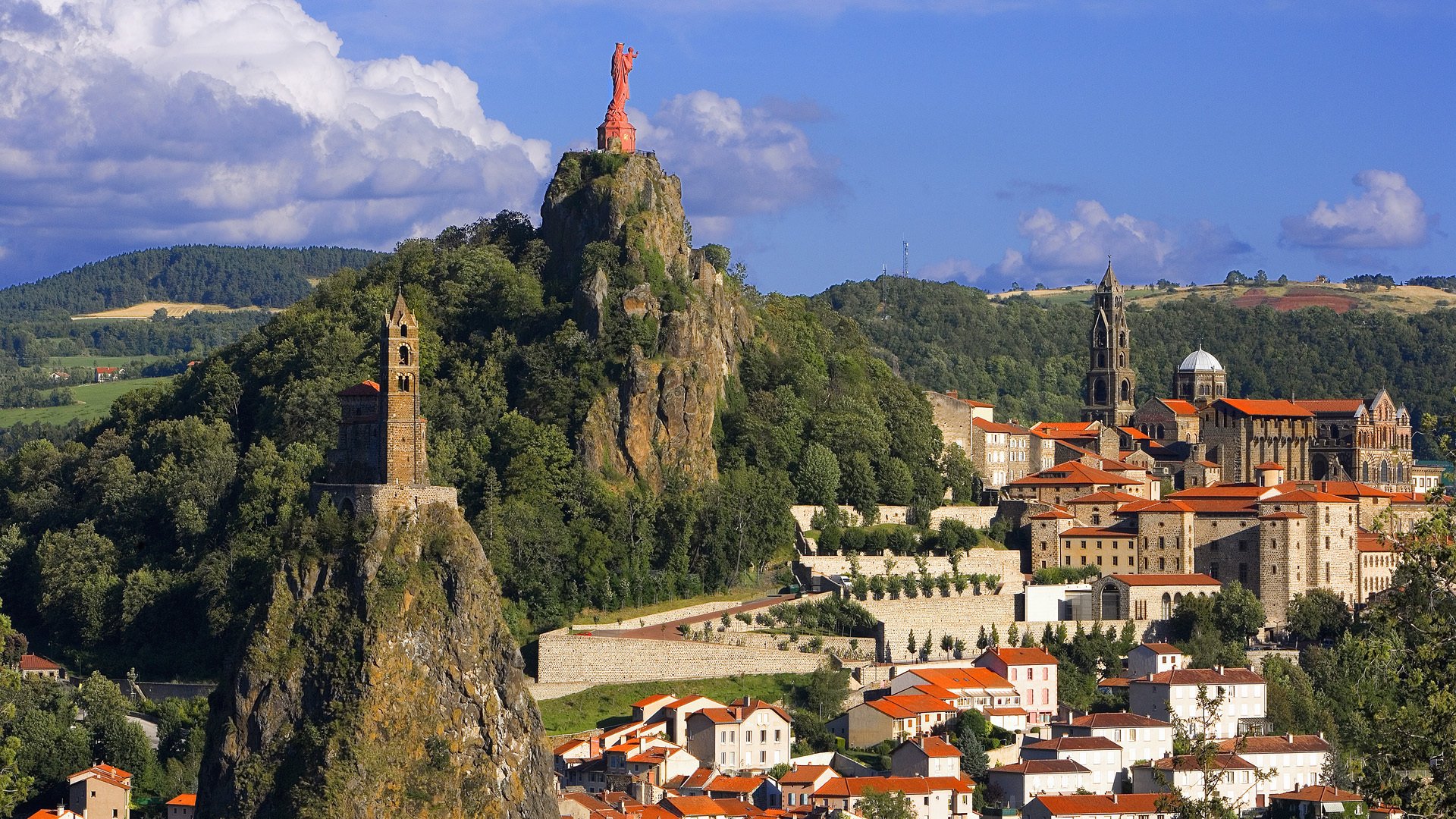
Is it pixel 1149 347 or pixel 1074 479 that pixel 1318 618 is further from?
pixel 1149 347

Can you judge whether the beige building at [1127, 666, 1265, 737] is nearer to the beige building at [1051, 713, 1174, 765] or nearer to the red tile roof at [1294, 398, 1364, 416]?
the beige building at [1051, 713, 1174, 765]

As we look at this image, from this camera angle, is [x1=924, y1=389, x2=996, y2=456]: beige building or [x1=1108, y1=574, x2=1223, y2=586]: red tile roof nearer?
[x1=1108, y1=574, x2=1223, y2=586]: red tile roof

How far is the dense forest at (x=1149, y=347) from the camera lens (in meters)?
156

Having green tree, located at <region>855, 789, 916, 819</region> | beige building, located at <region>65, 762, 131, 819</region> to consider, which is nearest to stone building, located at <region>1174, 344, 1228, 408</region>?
green tree, located at <region>855, 789, 916, 819</region>

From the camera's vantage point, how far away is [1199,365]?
116500 mm

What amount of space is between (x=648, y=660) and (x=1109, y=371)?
161 feet

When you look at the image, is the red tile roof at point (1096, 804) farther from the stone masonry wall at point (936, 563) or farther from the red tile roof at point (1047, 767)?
the stone masonry wall at point (936, 563)

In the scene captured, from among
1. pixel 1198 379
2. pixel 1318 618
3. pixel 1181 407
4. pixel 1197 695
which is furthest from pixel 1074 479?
pixel 1198 379

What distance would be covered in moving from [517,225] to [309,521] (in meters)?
32.6

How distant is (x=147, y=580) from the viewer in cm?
7888

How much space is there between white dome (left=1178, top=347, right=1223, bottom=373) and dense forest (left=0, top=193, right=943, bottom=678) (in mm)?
24191

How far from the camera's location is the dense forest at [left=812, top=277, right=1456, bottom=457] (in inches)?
6132

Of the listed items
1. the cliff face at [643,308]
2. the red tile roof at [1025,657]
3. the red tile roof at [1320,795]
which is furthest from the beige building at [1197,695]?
the cliff face at [643,308]

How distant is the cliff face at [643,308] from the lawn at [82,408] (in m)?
70.8
